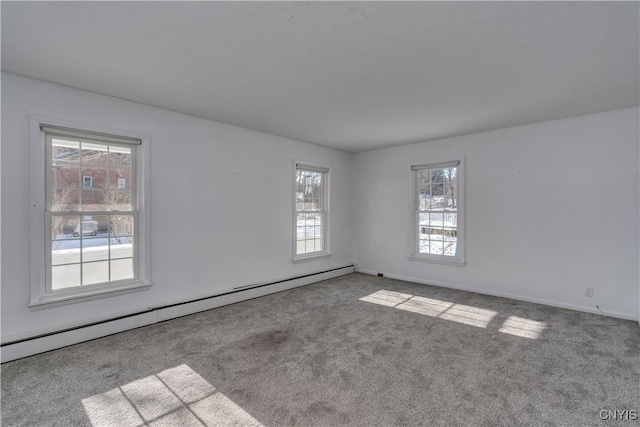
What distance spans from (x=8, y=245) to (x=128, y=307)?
45.8 inches

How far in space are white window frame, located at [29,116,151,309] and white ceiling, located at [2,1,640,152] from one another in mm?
410

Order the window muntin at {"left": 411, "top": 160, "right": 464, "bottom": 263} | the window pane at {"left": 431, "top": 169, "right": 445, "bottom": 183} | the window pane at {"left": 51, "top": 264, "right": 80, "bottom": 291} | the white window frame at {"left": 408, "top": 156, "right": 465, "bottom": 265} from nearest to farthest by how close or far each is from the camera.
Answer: the window pane at {"left": 51, "top": 264, "right": 80, "bottom": 291}
the white window frame at {"left": 408, "top": 156, "right": 465, "bottom": 265}
the window muntin at {"left": 411, "top": 160, "right": 464, "bottom": 263}
the window pane at {"left": 431, "top": 169, "right": 445, "bottom": 183}

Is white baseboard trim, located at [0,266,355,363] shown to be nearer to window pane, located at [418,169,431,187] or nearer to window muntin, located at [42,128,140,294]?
window muntin, located at [42,128,140,294]

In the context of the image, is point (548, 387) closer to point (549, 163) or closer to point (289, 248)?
point (549, 163)

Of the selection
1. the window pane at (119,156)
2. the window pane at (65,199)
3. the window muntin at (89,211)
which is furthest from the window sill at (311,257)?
the window pane at (65,199)

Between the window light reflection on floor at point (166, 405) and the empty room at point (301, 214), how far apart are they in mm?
16

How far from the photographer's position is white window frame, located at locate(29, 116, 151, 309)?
8.75ft

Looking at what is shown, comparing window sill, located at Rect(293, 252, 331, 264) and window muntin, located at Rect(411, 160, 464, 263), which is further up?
window muntin, located at Rect(411, 160, 464, 263)

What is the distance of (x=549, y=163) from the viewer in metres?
3.90

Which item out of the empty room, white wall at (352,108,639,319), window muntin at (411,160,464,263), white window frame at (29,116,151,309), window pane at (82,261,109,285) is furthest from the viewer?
window muntin at (411,160,464,263)

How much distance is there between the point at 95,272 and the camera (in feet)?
10.0

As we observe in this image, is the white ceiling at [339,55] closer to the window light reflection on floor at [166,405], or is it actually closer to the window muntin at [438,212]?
the window muntin at [438,212]

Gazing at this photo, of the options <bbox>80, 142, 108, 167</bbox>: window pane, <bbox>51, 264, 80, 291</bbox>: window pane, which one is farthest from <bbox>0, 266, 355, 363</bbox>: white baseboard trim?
<bbox>80, 142, 108, 167</bbox>: window pane

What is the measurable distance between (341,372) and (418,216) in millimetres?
3485
